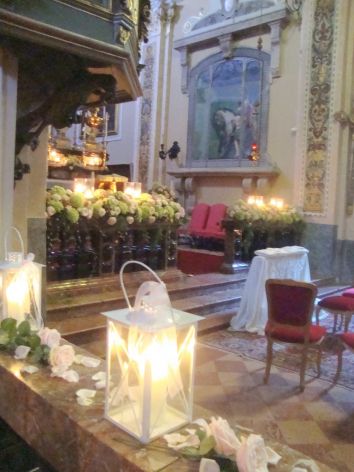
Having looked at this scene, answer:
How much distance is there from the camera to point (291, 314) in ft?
12.5

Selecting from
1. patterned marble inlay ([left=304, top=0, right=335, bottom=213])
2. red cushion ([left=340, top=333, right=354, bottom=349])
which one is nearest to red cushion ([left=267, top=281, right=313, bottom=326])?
red cushion ([left=340, top=333, right=354, bottom=349])

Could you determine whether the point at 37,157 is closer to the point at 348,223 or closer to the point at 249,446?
the point at 249,446

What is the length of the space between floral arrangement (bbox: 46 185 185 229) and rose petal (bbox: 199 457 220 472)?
11.7ft

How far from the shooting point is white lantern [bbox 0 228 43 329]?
230 centimetres

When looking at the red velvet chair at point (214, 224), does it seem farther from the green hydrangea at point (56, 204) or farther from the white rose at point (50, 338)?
the white rose at point (50, 338)

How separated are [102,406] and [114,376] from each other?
150mm

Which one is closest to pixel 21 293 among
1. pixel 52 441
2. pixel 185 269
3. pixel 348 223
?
pixel 52 441

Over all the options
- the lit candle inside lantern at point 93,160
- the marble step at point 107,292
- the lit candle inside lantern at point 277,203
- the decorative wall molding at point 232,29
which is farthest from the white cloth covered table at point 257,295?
the decorative wall molding at point 232,29

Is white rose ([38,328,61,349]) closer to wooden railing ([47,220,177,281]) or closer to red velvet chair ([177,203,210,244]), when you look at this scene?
wooden railing ([47,220,177,281])

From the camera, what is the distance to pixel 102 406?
1.63 m

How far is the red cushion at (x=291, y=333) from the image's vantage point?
378 centimetres

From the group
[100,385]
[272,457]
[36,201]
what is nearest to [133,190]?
[36,201]

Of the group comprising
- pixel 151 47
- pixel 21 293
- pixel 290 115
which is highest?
pixel 151 47

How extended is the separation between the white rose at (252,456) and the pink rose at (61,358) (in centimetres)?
93
